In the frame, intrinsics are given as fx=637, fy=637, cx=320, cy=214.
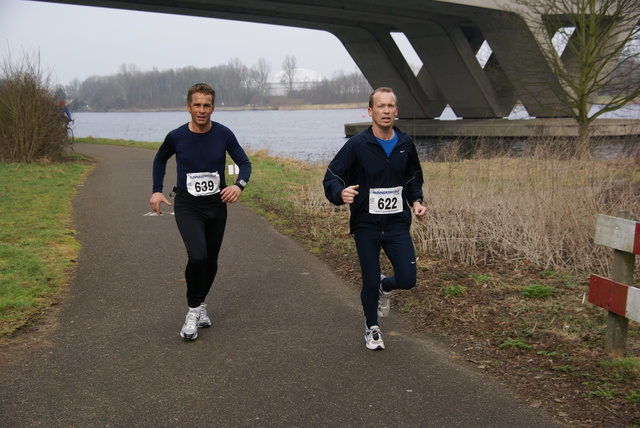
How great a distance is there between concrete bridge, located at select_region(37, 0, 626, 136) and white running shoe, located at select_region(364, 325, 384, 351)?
2407 cm

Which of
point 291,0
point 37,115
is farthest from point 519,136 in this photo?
point 37,115

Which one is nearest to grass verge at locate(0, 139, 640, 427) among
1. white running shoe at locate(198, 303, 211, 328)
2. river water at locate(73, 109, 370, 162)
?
white running shoe at locate(198, 303, 211, 328)

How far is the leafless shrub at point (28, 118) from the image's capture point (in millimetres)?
18094

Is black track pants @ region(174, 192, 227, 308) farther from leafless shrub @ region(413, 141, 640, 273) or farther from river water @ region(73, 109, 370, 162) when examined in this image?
river water @ region(73, 109, 370, 162)

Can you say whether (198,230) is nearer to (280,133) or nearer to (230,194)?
(230,194)

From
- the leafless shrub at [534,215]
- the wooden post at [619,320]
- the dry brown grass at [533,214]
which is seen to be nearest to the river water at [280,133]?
the dry brown grass at [533,214]

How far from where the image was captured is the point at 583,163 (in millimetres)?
9266

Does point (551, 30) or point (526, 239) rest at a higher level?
point (551, 30)

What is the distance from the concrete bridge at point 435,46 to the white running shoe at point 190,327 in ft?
80.0

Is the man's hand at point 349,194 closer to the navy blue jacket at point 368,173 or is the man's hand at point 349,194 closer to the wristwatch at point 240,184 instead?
the navy blue jacket at point 368,173

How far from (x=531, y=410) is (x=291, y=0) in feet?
89.7

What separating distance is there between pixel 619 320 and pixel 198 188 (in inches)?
130

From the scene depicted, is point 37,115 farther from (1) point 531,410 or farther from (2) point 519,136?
(2) point 519,136

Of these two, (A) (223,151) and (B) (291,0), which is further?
(B) (291,0)
